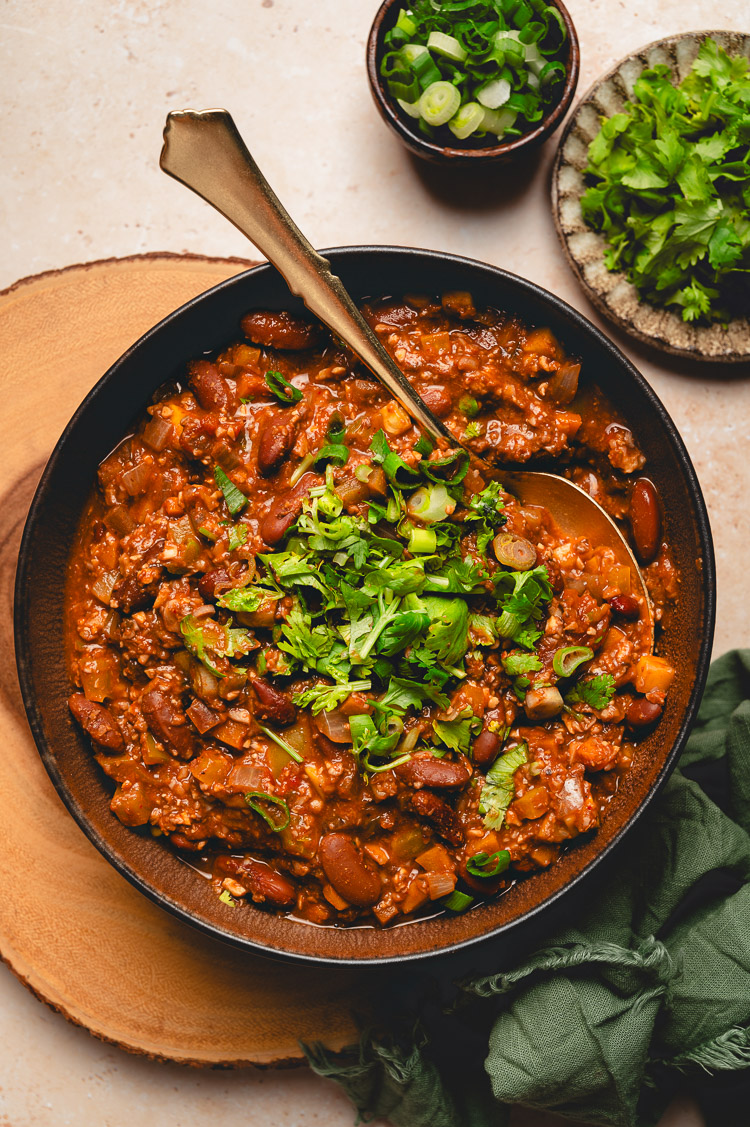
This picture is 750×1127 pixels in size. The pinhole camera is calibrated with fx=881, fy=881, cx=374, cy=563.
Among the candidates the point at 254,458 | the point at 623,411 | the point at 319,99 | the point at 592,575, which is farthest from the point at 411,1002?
the point at 319,99

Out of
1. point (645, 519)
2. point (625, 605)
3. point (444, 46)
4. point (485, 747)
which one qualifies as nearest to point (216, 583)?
point (485, 747)

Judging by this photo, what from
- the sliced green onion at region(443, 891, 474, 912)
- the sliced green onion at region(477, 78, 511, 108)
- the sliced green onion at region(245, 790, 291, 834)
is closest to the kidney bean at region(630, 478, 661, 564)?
the sliced green onion at region(443, 891, 474, 912)

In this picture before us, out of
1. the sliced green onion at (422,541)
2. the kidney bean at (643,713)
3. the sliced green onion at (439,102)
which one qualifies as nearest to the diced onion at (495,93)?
the sliced green onion at (439,102)

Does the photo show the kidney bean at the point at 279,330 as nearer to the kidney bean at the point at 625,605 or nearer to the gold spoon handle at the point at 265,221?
the gold spoon handle at the point at 265,221

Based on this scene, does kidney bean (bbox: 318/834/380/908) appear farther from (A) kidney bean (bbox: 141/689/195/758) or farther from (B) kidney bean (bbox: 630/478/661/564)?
(B) kidney bean (bbox: 630/478/661/564)

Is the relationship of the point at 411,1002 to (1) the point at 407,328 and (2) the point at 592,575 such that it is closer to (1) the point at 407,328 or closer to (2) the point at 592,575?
(2) the point at 592,575
